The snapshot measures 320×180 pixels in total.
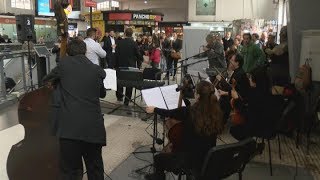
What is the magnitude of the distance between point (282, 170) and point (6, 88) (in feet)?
18.6

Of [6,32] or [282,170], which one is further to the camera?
[6,32]

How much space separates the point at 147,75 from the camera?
272 inches

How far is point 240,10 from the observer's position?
69.4 feet

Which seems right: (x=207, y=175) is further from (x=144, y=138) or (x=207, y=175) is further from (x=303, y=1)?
(x=303, y=1)

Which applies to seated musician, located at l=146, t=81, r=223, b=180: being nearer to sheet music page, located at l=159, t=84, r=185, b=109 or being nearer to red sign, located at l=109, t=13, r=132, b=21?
sheet music page, located at l=159, t=84, r=185, b=109

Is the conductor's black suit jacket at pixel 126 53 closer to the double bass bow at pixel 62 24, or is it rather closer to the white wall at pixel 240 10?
the double bass bow at pixel 62 24

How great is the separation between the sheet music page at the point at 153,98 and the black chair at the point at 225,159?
1021 mm

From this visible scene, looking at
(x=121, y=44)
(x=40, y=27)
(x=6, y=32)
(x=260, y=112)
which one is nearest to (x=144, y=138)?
(x=260, y=112)

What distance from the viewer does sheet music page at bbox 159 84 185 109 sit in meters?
3.64

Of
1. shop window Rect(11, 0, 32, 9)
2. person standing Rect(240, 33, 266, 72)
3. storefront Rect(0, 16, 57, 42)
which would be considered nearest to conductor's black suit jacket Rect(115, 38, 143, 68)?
person standing Rect(240, 33, 266, 72)

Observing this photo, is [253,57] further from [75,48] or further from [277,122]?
[75,48]

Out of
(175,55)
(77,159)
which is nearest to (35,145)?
(77,159)

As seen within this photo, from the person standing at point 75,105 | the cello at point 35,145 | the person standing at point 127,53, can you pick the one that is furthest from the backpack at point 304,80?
the cello at point 35,145

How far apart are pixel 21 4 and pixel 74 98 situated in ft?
58.4
